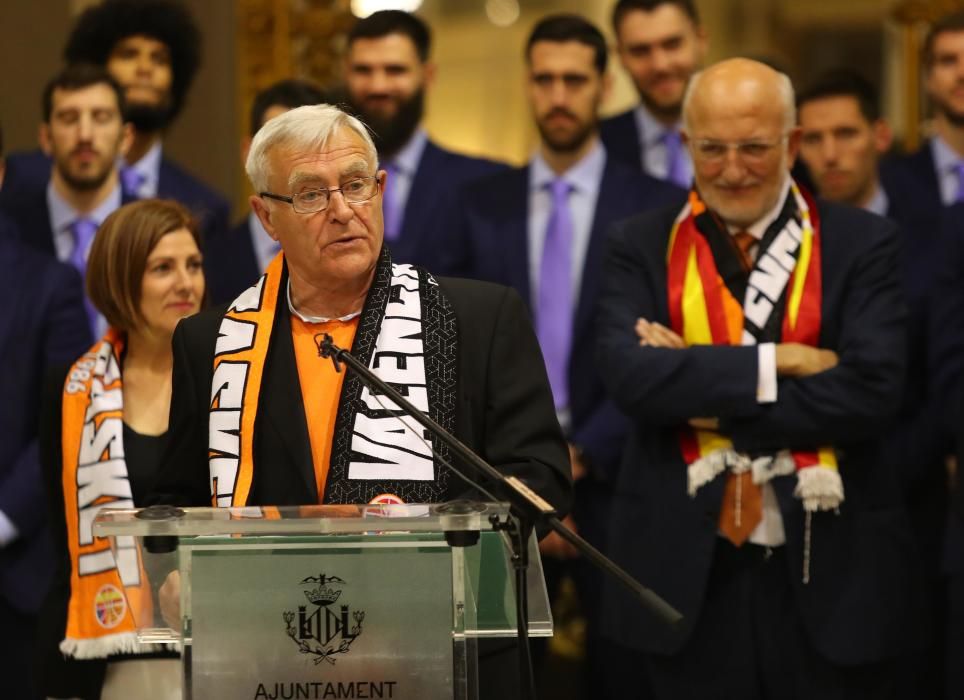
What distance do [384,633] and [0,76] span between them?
16.1 ft

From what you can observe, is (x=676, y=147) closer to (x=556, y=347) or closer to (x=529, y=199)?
(x=529, y=199)

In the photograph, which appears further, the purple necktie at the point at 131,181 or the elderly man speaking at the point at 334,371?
the purple necktie at the point at 131,181

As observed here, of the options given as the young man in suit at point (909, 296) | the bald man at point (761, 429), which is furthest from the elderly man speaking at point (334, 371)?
the young man in suit at point (909, 296)

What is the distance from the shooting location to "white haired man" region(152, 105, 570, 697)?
9.96 feet

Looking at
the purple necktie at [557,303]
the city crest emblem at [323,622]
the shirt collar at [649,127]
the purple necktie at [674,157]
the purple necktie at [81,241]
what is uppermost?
the shirt collar at [649,127]

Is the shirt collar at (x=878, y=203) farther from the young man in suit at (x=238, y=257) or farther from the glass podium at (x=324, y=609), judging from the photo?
the glass podium at (x=324, y=609)

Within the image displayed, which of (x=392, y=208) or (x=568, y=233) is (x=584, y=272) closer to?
(x=568, y=233)

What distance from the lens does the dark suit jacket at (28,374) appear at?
14.7 feet

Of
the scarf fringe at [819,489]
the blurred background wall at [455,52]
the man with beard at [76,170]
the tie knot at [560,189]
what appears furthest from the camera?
the blurred background wall at [455,52]

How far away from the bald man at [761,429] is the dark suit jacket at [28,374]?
1.62 metres

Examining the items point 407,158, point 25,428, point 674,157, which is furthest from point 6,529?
point 674,157

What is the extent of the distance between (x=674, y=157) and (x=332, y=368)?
268 cm

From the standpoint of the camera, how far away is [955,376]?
174 inches

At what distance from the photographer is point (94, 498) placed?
388 cm
